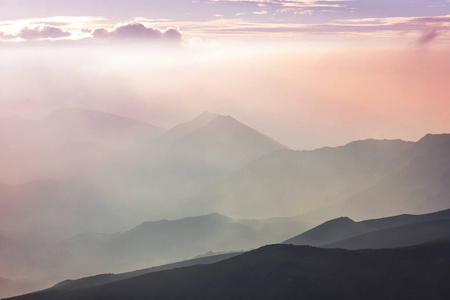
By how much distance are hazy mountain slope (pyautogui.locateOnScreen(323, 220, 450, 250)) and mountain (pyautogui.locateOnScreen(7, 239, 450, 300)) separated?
31.0 metres

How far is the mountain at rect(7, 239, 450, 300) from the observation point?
107 metres

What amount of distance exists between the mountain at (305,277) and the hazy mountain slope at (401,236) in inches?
1219

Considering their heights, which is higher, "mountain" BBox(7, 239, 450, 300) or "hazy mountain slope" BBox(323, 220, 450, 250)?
"hazy mountain slope" BBox(323, 220, 450, 250)

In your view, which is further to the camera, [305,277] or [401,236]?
[401,236]

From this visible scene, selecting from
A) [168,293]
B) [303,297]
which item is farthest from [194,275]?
[303,297]

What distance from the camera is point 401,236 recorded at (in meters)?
164

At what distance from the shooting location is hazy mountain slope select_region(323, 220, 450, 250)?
153 meters

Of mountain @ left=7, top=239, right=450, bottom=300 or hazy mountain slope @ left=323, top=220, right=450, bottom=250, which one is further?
hazy mountain slope @ left=323, top=220, right=450, bottom=250

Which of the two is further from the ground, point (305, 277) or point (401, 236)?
point (401, 236)

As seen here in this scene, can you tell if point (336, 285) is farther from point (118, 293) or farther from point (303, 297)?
point (118, 293)

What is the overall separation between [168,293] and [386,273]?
4732cm

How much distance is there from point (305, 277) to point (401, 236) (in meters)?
57.1

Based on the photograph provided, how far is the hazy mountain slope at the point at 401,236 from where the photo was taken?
153062mm

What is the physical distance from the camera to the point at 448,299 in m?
96.2
